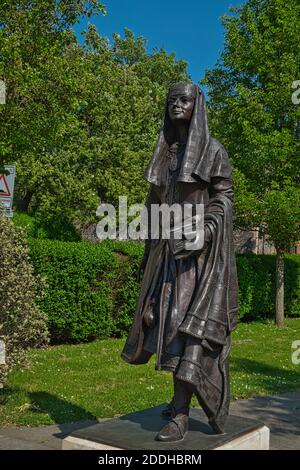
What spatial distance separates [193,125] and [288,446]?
3580 millimetres

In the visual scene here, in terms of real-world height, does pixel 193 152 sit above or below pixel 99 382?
above

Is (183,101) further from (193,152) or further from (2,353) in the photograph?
(2,353)

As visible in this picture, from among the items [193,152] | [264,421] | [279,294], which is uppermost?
[193,152]

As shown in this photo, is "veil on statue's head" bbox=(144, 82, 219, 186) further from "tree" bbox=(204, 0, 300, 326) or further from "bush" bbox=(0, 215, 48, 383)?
"tree" bbox=(204, 0, 300, 326)

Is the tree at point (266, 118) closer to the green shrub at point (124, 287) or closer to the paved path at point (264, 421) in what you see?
the green shrub at point (124, 287)

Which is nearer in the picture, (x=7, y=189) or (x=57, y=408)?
(x=57, y=408)

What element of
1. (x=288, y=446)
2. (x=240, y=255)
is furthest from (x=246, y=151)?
(x=288, y=446)

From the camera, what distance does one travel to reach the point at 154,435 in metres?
4.46

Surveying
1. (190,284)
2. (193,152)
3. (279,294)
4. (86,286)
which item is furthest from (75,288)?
(193,152)

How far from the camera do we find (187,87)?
4793 millimetres

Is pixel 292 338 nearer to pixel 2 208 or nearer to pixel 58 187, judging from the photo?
pixel 2 208

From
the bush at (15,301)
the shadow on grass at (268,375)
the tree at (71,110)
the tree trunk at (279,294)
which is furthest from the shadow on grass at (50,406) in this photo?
the tree trunk at (279,294)

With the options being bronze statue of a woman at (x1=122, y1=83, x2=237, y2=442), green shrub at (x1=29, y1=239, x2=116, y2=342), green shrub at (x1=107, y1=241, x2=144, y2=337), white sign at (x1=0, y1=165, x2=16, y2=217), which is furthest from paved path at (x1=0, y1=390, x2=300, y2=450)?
green shrub at (x1=107, y1=241, x2=144, y2=337)

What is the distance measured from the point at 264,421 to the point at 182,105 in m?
4.31
